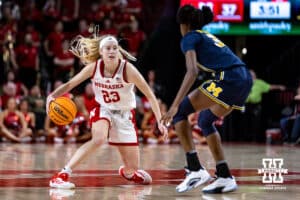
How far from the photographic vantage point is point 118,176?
7.83 m

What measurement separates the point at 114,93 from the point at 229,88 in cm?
126

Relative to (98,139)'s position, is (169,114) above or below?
above

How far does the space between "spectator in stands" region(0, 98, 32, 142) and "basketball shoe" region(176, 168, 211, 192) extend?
29.8 feet

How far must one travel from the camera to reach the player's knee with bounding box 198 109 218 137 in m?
6.58

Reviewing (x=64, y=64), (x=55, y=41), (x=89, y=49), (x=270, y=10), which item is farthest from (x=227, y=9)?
(x=89, y=49)

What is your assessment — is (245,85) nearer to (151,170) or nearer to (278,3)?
(151,170)

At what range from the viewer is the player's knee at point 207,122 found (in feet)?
21.6

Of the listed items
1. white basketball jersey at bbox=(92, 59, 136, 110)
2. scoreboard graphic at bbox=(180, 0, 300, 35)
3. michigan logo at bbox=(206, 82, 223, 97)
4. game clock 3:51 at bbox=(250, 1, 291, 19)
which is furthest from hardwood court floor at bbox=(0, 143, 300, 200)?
game clock 3:51 at bbox=(250, 1, 291, 19)

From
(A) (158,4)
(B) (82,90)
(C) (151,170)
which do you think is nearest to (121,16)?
(A) (158,4)

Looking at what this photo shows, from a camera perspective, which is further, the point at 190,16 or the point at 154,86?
the point at 154,86

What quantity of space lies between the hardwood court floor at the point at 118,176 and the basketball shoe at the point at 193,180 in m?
0.07

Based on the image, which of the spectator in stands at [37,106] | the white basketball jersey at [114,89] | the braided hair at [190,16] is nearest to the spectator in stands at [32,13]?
the spectator in stands at [37,106]

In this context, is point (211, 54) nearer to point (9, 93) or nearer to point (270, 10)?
point (270, 10)

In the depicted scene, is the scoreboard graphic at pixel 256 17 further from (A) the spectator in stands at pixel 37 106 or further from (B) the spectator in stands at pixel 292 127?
(A) the spectator in stands at pixel 37 106
